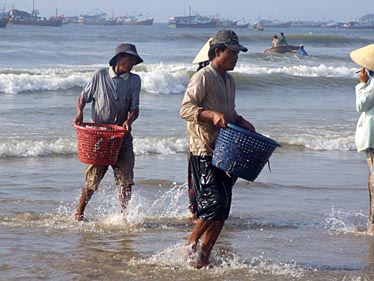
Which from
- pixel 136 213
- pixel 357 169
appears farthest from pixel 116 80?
pixel 357 169

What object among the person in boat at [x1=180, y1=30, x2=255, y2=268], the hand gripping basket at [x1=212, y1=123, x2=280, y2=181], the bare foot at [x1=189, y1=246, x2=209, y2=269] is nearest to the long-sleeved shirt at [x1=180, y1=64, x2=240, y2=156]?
the person in boat at [x1=180, y1=30, x2=255, y2=268]

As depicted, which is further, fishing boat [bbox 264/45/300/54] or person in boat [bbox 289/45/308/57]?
fishing boat [bbox 264/45/300/54]

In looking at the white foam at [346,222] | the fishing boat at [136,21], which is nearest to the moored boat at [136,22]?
the fishing boat at [136,21]

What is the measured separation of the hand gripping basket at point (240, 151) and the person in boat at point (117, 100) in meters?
1.79

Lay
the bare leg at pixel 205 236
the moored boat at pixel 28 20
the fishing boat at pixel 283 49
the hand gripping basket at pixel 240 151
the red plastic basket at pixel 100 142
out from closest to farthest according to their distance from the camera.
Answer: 1. the hand gripping basket at pixel 240 151
2. the bare leg at pixel 205 236
3. the red plastic basket at pixel 100 142
4. the fishing boat at pixel 283 49
5. the moored boat at pixel 28 20

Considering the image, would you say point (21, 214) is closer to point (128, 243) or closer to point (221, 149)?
point (128, 243)

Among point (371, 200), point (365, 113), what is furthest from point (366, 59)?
point (371, 200)

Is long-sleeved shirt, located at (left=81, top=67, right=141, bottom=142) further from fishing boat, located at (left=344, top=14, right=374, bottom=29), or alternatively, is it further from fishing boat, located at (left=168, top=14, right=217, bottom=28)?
fishing boat, located at (left=344, top=14, right=374, bottom=29)

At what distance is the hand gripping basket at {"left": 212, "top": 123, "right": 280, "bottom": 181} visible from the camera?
227 inches

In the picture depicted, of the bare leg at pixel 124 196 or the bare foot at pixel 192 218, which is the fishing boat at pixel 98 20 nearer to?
the bare foot at pixel 192 218

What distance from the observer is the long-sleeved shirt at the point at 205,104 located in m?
5.98

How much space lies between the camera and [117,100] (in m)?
7.58

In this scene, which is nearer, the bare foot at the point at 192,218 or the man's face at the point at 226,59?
the man's face at the point at 226,59

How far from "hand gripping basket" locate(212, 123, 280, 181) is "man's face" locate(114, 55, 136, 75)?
1951 millimetres
